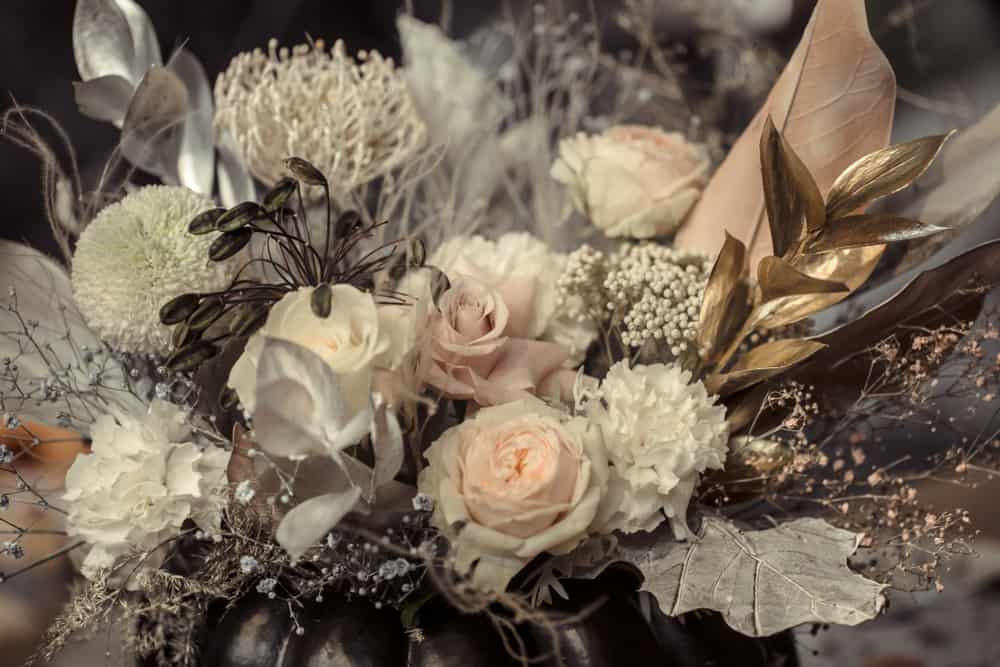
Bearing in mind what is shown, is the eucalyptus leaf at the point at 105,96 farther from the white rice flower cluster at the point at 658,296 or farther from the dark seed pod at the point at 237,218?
the white rice flower cluster at the point at 658,296

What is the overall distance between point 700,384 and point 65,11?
4.29 ft

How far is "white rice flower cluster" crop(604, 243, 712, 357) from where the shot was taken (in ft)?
2.25

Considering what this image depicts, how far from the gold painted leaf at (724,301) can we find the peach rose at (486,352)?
102mm

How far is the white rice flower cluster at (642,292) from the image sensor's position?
2.26 feet

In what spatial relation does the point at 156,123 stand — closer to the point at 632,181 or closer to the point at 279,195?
the point at 279,195

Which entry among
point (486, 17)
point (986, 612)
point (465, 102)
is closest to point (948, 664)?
point (986, 612)

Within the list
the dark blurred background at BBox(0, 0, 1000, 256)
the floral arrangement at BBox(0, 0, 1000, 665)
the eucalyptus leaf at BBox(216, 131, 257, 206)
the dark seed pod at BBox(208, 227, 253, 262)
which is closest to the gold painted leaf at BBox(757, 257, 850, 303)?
the floral arrangement at BBox(0, 0, 1000, 665)

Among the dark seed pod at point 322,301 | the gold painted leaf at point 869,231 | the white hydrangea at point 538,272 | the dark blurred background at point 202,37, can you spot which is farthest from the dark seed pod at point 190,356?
the dark blurred background at point 202,37

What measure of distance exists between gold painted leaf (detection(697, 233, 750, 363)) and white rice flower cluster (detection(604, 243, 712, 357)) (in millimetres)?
11

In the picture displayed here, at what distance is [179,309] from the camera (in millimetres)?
600

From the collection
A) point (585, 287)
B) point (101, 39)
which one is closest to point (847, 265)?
point (585, 287)

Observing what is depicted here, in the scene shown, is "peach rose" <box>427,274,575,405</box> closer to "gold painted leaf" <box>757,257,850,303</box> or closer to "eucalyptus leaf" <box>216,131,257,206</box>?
"gold painted leaf" <box>757,257,850,303</box>

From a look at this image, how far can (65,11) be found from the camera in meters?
1.51

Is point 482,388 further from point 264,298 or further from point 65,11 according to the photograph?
point 65,11
